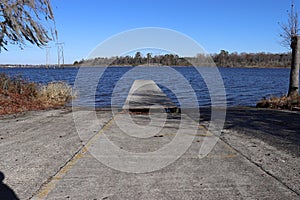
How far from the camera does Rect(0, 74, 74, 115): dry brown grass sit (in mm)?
15316

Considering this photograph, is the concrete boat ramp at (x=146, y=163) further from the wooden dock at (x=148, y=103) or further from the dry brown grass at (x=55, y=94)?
the dry brown grass at (x=55, y=94)

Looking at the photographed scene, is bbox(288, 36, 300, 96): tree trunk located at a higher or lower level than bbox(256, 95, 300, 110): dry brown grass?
higher

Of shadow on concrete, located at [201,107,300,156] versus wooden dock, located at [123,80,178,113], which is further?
wooden dock, located at [123,80,178,113]

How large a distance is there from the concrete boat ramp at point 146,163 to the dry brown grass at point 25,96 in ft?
19.4

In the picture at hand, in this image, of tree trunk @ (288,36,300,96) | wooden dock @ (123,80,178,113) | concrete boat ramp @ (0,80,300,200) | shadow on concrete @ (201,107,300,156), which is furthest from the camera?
tree trunk @ (288,36,300,96)

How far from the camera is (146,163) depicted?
5.86 meters

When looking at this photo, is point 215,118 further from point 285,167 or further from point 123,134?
point 285,167

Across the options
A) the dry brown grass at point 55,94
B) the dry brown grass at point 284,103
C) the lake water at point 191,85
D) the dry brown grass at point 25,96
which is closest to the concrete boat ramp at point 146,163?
the dry brown grass at point 284,103

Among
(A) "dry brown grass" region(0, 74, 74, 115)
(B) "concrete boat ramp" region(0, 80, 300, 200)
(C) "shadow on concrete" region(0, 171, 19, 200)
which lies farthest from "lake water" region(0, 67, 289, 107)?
(C) "shadow on concrete" region(0, 171, 19, 200)

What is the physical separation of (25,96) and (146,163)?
13783mm

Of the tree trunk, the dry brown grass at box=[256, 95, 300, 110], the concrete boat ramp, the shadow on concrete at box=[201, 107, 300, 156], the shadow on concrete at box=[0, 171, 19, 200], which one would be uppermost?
the tree trunk

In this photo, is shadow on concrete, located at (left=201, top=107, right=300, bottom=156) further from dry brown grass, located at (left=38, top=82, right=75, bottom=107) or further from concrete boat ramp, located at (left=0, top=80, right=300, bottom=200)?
dry brown grass, located at (left=38, top=82, right=75, bottom=107)

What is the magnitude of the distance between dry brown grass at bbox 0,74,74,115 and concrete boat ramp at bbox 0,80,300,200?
19.4 ft

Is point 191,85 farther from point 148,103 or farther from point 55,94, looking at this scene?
point 148,103
